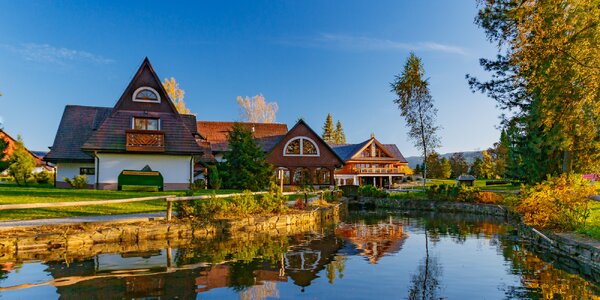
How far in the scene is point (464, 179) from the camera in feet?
108

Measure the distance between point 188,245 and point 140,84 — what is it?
2004 cm

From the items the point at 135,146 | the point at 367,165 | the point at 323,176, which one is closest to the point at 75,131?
the point at 135,146

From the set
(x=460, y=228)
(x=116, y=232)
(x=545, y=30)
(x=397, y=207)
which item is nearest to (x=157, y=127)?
(x=116, y=232)

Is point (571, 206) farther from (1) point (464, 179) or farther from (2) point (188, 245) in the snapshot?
(1) point (464, 179)

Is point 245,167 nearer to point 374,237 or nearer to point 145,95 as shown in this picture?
point 145,95

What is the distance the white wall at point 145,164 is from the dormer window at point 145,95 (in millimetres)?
4380

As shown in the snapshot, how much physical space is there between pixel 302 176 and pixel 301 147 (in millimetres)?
3042

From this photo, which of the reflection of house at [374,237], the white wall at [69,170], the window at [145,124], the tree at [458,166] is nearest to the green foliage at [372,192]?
the reflection of house at [374,237]

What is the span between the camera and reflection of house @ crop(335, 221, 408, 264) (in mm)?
11245

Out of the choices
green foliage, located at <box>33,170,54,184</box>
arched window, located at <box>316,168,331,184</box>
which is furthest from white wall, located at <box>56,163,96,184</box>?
arched window, located at <box>316,168,331,184</box>

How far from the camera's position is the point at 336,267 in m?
9.10

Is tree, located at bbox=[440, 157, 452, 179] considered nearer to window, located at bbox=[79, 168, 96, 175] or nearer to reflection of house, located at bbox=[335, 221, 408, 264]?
reflection of house, located at bbox=[335, 221, 408, 264]

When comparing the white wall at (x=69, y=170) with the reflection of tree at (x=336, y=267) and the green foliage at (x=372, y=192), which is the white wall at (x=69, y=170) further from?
the reflection of tree at (x=336, y=267)

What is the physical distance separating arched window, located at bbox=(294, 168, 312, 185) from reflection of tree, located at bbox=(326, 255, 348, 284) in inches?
1187
